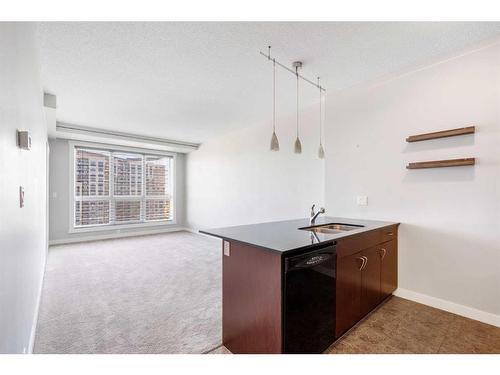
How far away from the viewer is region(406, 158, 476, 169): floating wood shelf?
2388 mm

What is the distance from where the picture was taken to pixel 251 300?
5.75 ft

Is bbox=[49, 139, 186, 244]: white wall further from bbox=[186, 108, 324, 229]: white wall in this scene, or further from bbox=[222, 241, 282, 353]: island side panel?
bbox=[222, 241, 282, 353]: island side panel

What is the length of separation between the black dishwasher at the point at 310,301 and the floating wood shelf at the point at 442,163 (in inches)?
61.9

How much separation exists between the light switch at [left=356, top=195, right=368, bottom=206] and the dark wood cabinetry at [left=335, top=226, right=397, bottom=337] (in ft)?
1.55

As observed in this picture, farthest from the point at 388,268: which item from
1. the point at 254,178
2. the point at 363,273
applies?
the point at 254,178

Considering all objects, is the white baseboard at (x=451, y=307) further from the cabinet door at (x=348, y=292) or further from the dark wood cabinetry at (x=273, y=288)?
the cabinet door at (x=348, y=292)

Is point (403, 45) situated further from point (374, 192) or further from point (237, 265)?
point (237, 265)

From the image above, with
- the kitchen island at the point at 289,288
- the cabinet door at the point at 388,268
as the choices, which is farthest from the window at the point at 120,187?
the cabinet door at the point at 388,268

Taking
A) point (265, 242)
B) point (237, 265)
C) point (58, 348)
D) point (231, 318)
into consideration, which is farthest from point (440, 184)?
point (58, 348)

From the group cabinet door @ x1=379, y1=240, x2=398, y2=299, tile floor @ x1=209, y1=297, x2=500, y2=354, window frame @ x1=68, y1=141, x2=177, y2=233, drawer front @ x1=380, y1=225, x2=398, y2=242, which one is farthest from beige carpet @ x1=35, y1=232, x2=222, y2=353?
drawer front @ x1=380, y1=225, x2=398, y2=242

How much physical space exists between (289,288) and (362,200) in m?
2.09

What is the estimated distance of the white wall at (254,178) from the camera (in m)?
4.20

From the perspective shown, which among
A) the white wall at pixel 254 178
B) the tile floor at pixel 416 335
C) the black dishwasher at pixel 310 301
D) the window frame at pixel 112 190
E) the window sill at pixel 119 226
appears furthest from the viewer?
the window sill at pixel 119 226

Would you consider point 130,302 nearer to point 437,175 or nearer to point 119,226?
point 437,175
